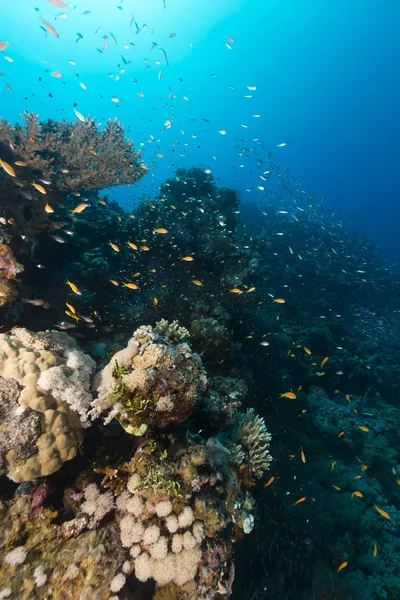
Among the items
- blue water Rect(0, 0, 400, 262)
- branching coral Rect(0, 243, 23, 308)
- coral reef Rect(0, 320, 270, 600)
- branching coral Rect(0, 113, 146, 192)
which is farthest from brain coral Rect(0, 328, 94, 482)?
blue water Rect(0, 0, 400, 262)

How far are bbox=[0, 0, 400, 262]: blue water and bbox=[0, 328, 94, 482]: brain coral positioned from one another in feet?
204

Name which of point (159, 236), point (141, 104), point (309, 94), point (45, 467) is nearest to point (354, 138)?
point (309, 94)

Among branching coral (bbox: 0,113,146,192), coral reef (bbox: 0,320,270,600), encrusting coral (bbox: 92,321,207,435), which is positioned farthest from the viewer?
branching coral (bbox: 0,113,146,192)

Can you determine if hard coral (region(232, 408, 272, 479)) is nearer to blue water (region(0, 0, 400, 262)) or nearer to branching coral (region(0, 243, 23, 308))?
branching coral (region(0, 243, 23, 308))

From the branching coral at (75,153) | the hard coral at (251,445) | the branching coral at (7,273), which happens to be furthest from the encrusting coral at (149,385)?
the branching coral at (75,153)

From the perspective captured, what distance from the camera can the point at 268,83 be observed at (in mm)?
119562

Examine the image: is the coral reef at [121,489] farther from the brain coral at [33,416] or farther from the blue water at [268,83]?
the blue water at [268,83]

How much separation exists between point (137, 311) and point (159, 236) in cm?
376

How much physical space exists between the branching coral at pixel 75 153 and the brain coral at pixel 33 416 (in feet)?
17.4

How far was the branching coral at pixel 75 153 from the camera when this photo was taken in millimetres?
7664

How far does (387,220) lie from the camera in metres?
104

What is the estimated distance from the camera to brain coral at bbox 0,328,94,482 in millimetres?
3643

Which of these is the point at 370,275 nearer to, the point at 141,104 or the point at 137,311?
the point at 137,311

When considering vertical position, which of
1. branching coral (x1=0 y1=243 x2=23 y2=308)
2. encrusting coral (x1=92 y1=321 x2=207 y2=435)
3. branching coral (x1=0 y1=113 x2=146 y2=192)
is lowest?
encrusting coral (x1=92 y1=321 x2=207 y2=435)
